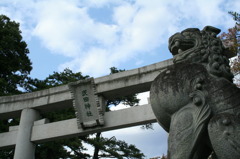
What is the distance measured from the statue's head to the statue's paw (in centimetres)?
59

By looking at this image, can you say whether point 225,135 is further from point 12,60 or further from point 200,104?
point 12,60

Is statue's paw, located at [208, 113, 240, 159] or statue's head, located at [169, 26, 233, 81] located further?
statue's head, located at [169, 26, 233, 81]

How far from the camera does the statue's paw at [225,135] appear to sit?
221cm

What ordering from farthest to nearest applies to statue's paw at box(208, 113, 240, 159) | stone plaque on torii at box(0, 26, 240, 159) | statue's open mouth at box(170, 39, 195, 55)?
1. statue's open mouth at box(170, 39, 195, 55)
2. stone plaque on torii at box(0, 26, 240, 159)
3. statue's paw at box(208, 113, 240, 159)

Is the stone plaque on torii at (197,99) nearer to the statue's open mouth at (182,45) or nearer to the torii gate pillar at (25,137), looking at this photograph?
the statue's open mouth at (182,45)

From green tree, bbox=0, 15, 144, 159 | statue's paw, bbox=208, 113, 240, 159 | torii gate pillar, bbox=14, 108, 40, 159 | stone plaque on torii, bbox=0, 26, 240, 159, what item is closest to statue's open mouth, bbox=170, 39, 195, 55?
stone plaque on torii, bbox=0, 26, 240, 159

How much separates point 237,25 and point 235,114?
6165 mm

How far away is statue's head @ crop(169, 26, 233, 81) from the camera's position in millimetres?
2823

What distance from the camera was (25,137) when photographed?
Result: 8.16 meters

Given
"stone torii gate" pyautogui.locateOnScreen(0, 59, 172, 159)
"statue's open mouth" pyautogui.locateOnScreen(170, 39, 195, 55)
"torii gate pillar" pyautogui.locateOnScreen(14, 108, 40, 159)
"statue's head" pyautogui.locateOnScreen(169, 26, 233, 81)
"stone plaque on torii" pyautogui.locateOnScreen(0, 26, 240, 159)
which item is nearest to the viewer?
"stone plaque on torii" pyautogui.locateOnScreen(0, 26, 240, 159)

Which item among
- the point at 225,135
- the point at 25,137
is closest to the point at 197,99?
the point at 225,135

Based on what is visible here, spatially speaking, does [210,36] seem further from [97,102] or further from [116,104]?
[116,104]

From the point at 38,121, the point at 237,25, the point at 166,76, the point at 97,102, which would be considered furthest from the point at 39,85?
the point at 166,76

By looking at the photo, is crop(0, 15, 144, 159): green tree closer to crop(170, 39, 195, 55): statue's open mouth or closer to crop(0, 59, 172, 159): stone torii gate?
crop(0, 59, 172, 159): stone torii gate
